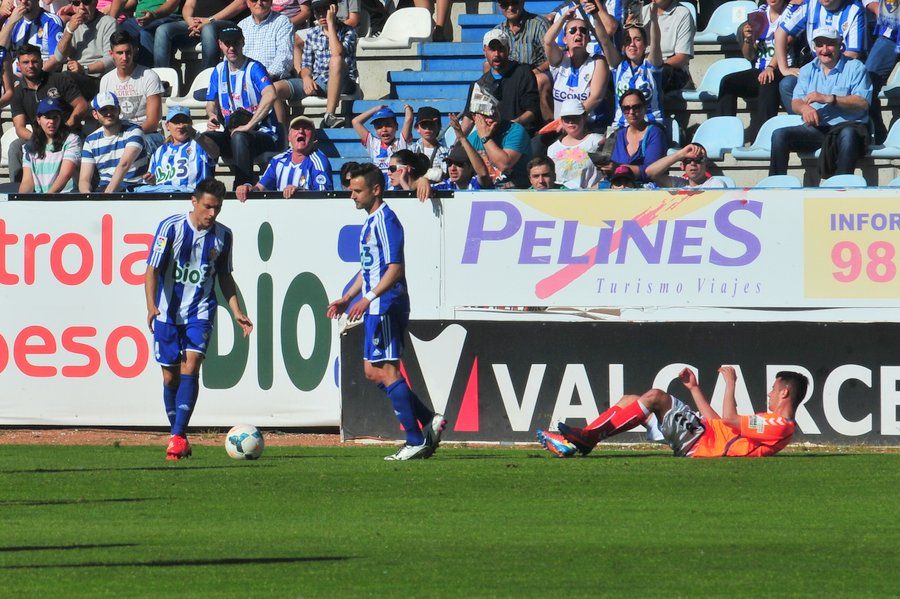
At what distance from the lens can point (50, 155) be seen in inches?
676

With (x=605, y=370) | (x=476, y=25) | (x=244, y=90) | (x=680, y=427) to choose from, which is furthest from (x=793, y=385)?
(x=476, y=25)

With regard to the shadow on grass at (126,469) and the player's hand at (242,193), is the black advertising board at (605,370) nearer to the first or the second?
the player's hand at (242,193)

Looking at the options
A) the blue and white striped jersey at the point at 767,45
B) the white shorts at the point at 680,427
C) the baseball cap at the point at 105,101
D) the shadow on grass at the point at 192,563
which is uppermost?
the blue and white striped jersey at the point at 767,45

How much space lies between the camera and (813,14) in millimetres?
16719

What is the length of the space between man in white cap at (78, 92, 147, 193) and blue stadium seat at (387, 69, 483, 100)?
3614 millimetres

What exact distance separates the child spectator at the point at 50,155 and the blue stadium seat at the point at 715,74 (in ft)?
22.1

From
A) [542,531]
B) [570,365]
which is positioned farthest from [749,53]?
[542,531]

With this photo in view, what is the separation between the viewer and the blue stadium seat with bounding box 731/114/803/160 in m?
16.5

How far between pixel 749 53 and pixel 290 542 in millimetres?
11547

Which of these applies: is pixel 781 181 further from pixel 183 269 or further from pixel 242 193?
pixel 183 269

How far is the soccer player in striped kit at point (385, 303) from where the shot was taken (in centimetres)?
1187

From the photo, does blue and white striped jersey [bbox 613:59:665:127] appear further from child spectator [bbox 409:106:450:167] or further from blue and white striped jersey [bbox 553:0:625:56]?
child spectator [bbox 409:106:450:167]

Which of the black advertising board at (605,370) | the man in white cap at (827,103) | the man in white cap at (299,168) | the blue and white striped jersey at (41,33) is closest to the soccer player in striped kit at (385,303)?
the black advertising board at (605,370)

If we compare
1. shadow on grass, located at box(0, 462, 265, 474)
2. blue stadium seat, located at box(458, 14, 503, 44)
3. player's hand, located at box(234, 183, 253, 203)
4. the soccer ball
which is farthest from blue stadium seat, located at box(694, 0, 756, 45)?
shadow on grass, located at box(0, 462, 265, 474)
